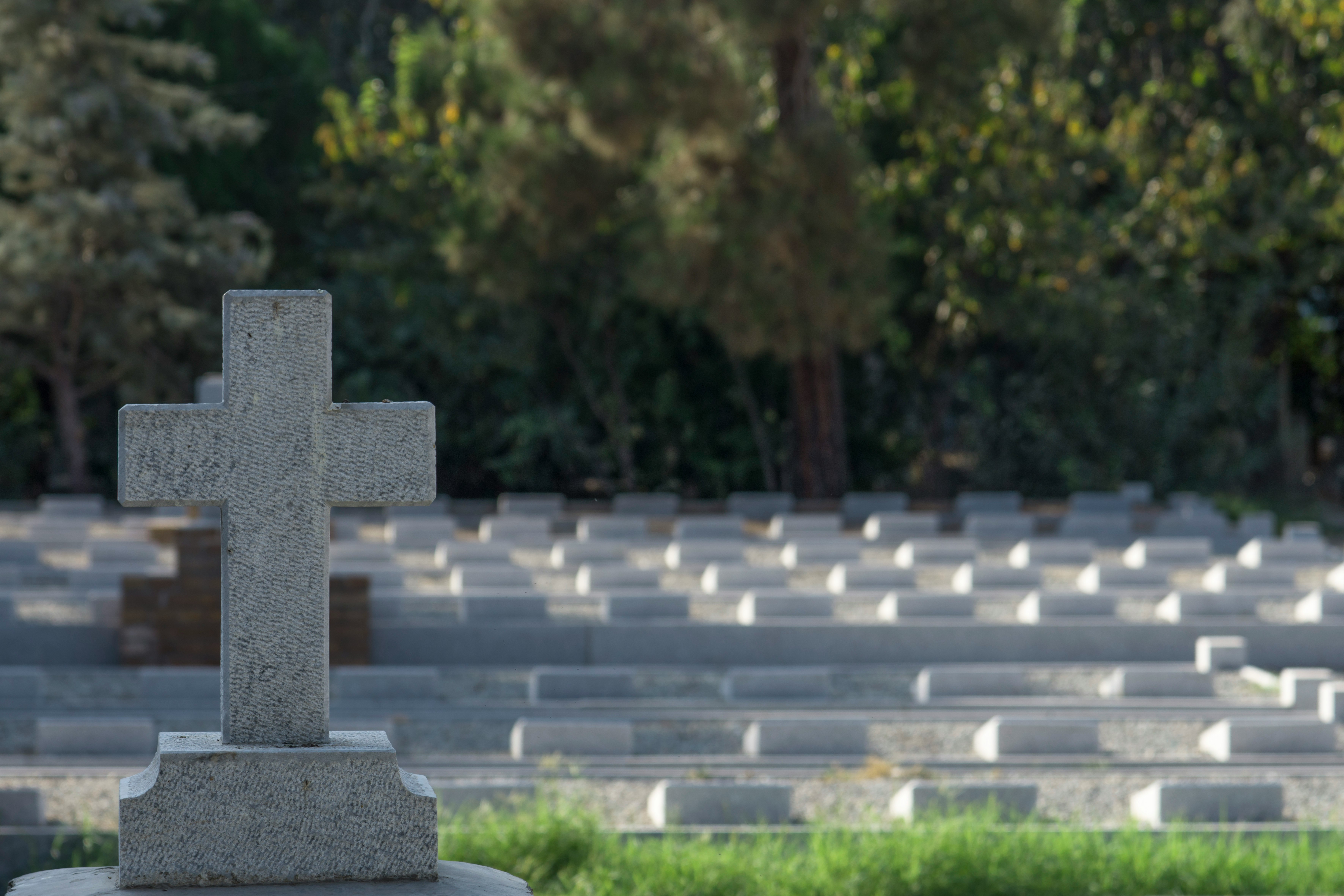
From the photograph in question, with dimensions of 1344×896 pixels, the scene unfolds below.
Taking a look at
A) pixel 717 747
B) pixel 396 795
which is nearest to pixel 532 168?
pixel 717 747

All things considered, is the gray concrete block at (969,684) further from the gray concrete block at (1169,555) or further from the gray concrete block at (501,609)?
the gray concrete block at (1169,555)

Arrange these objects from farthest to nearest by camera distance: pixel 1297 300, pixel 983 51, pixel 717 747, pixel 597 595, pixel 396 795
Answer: pixel 1297 300 → pixel 983 51 → pixel 597 595 → pixel 717 747 → pixel 396 795

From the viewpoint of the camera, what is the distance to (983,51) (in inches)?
588

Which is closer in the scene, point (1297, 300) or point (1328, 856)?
point (1328, 856)

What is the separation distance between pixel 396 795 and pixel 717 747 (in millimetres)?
4371

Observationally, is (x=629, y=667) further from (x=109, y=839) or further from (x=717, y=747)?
(x=109, y=839)

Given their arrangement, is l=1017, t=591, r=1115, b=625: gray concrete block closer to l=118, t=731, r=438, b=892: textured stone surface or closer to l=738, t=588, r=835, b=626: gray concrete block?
l=738, t=588, r=835, b=626: gray concrete block

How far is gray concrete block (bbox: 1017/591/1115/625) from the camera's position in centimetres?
937

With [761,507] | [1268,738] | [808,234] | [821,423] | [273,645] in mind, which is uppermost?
[808,234]

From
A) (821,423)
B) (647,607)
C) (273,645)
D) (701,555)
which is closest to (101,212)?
(821,423)

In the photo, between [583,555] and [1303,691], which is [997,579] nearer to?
[1303,691]

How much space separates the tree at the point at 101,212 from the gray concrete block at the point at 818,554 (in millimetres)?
7414

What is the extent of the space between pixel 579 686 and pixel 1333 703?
12.1 feet

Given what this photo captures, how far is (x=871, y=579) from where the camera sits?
10.5 m
